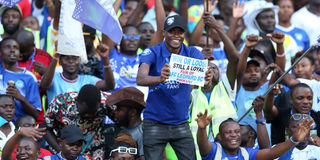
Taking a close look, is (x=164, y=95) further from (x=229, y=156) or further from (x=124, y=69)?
(x=124, y=69)

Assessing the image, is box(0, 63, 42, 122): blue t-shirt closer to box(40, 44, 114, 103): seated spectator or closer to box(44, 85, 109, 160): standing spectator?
box(40, 44, 114, 103): seated spectator

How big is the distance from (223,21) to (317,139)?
4.10 meters

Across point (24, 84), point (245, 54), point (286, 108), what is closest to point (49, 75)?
point (24, 84)

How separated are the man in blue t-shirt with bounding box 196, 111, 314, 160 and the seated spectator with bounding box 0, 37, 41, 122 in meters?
2.83

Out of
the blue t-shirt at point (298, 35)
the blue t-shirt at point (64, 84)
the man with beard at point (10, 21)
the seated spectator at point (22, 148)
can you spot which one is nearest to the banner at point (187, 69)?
the seated spectator at point (22, 148)

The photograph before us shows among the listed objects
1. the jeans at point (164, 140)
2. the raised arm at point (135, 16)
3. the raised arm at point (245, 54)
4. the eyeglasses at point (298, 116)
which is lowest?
the jeans at point (164, 140)

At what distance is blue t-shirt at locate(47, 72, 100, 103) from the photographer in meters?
9.28

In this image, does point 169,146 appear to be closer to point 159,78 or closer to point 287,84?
point 159,78

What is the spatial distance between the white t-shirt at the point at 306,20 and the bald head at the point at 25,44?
4.97 m

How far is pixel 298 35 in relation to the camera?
11.5 m

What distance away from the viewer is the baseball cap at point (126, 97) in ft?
28.6

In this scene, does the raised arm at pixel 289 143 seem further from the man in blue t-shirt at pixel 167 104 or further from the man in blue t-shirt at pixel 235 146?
the man in blue t-shirt at pixel 167 104

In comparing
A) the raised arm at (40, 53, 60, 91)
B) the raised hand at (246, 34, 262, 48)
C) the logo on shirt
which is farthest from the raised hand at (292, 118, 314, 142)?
the raised arm at (40, 53, 60, 91)

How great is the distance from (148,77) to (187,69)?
1.48 feet
